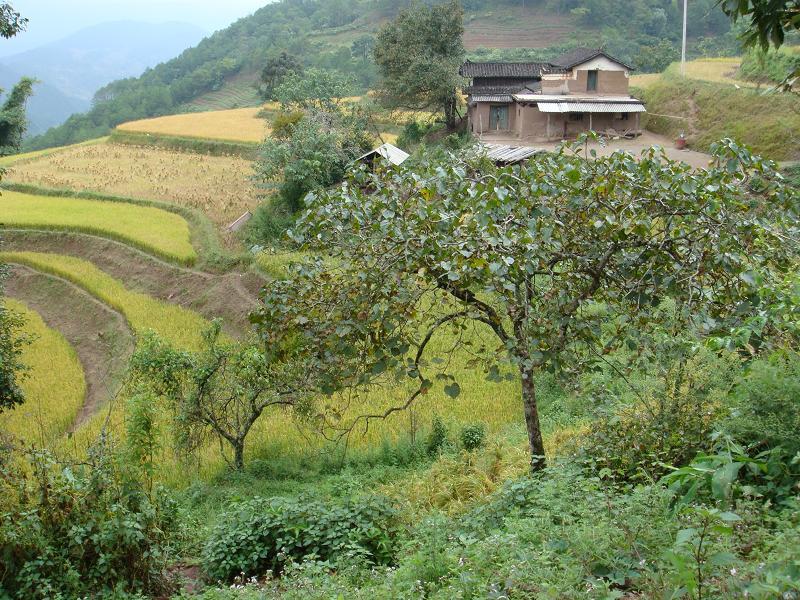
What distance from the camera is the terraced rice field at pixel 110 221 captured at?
21.9 metres

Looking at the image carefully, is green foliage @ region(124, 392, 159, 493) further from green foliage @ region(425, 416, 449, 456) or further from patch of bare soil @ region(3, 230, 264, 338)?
patch of bare soil @ region(3, 230, 264, 338)

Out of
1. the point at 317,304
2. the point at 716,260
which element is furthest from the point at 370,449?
the point at 716,260

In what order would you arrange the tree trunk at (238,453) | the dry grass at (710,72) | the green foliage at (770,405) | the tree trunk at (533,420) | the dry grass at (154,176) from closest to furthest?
1. the green foliage at (770,405)
2. the tree trunk at (533,420)
3. the tree trunk at (238,453)
4. the dry grass at (154,176)
5. the dry grass at (710,72)

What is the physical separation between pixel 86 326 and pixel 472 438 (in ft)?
41.3

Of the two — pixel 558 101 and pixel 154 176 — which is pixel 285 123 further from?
pixel 558 101

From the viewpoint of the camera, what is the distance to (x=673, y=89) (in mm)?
31562

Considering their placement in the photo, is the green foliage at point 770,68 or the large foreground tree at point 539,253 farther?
the green foliage at point 770,68

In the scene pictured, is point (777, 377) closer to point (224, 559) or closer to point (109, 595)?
point (224, 559)

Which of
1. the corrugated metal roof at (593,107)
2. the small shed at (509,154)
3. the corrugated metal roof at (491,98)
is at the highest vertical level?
the corrugated metal roof at (491,98)

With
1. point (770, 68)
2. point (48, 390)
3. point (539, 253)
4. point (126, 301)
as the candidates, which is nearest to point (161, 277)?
point (126, 301)

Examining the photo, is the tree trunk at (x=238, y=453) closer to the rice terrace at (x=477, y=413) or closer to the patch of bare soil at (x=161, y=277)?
the rice terrace at (x=477, y=413)

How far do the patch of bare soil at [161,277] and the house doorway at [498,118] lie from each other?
659 inches

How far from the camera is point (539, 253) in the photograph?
530cm

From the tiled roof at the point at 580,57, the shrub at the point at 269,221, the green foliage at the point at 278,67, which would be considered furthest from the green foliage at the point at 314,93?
the green foliage at the point at 278,67
